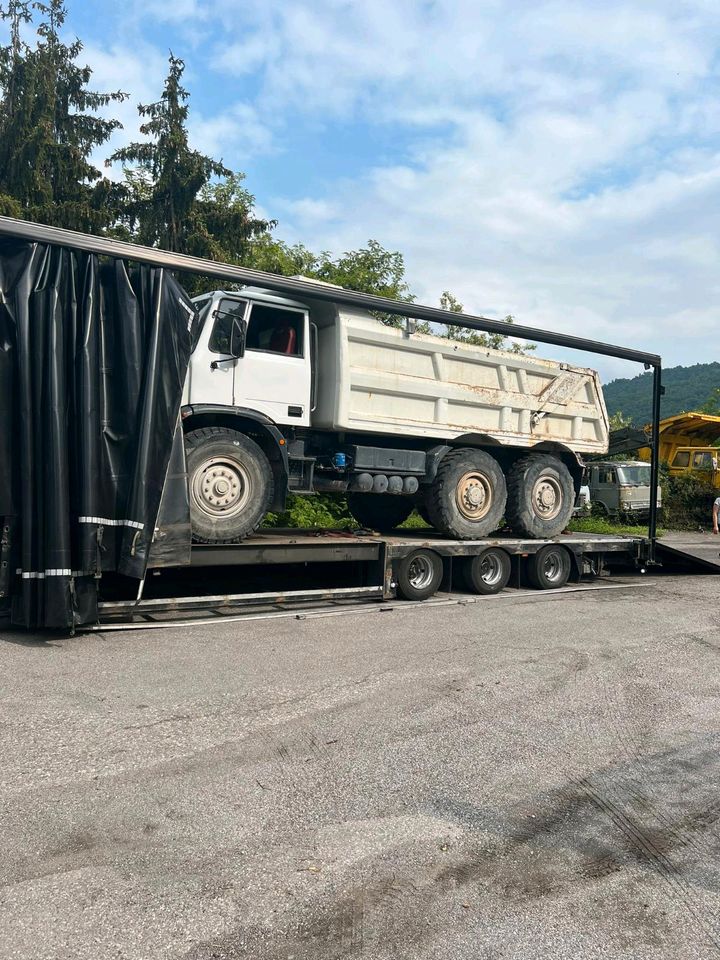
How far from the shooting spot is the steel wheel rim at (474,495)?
10492 mm

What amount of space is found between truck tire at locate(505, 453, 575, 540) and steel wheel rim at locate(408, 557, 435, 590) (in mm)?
1883

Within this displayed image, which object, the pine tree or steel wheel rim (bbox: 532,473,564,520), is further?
the pine tree

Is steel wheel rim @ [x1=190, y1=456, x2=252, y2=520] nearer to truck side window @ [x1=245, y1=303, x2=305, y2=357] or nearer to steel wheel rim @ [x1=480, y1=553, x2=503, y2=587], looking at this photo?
truck side window @ [x1=245, y1=303, x2=305, y2=357]

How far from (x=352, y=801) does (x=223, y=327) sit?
217 inches

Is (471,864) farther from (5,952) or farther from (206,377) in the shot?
(206,377)

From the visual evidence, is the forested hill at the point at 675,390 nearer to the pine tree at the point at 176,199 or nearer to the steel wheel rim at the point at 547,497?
the pine tree at the point at 176,199

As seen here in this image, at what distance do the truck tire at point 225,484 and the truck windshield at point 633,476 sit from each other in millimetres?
17336

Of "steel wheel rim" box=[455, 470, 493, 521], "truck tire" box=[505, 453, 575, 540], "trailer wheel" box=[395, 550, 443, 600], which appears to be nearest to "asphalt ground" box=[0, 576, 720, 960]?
"trailer wheel" box=[395, 550, 443, 600]

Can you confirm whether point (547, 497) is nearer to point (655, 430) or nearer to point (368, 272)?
point (655, 430)

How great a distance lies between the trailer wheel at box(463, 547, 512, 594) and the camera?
34.5 ft

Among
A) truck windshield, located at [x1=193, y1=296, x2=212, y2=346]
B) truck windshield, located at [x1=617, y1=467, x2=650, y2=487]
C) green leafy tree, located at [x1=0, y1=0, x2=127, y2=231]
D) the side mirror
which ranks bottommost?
truck windshield, located at [x1=617, y1=467, x2=650, y2=487]

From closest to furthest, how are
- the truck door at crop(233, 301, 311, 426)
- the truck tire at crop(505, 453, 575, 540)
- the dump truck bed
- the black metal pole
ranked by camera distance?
the truck door at crop(233, 301, 311, 426)
the dump truck bed
the truck tire at crop(505, 453, 575, 540)
the black metal pole

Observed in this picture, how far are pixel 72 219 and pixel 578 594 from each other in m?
14.3

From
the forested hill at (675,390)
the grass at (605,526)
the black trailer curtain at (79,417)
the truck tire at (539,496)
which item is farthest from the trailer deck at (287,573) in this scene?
the forested hill at (675,390)
